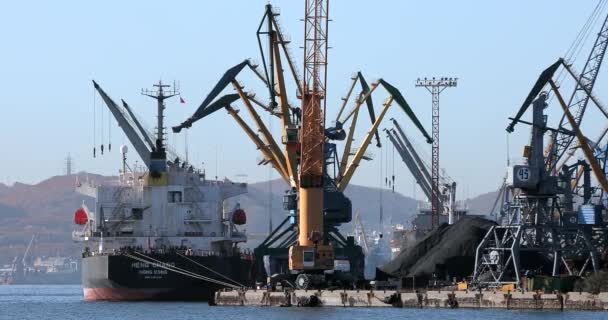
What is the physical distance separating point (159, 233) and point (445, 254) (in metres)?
22.3

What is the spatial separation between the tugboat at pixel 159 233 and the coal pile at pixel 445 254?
12.7 meters

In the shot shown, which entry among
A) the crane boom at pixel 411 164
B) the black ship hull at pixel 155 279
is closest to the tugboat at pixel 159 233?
the black ship hull at pixel 155 279

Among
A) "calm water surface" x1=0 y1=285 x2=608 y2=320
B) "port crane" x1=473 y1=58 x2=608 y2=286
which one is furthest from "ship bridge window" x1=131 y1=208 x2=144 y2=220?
"port crane" x1=473 y1=58 x2=608 y2=286

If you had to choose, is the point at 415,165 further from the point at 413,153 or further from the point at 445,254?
the point at 445,254

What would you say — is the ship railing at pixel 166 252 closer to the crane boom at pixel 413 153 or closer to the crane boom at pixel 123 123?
the crane boom at pixel 123 123

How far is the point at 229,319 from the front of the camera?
8881 centimetres

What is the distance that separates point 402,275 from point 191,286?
1750 centimetres

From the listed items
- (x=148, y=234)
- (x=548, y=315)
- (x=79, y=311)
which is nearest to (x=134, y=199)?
(x=148, y=234)

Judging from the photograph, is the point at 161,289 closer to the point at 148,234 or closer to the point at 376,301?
the point at 148,234

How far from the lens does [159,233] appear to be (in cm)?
12225

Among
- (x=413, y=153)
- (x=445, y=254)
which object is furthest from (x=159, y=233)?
(x=413, y=153)

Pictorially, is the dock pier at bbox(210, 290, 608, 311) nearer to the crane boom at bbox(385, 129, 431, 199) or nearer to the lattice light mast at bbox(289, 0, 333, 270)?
the lattice light mast at bbox(289, 0, 333, 270)

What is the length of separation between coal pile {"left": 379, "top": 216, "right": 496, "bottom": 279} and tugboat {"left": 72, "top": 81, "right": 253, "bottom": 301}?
41.8 feet

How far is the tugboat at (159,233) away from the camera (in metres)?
117
